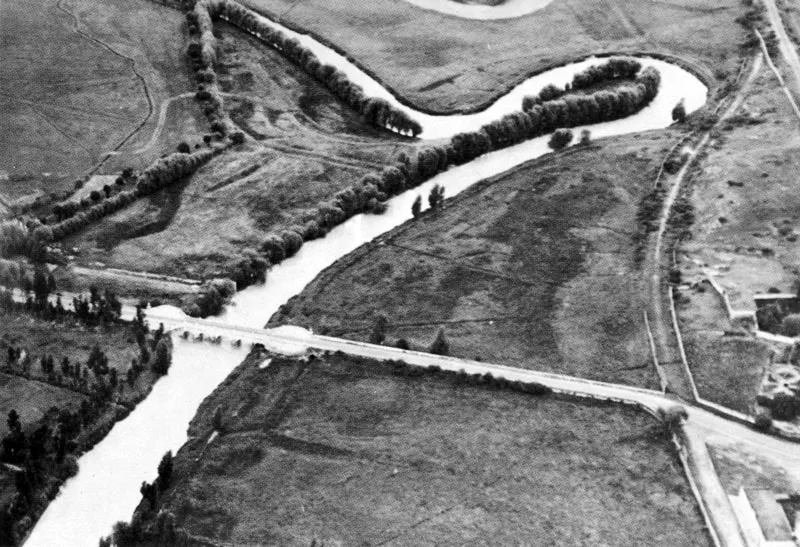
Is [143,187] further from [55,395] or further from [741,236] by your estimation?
[741,236]

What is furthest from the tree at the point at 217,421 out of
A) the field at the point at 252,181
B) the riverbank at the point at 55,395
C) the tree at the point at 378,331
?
the field at the point at 252,181

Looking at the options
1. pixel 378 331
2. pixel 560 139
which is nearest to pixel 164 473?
pixel 378 331

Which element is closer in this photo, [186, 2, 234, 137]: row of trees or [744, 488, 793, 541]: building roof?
[744, 488, 793, 541]: building roof

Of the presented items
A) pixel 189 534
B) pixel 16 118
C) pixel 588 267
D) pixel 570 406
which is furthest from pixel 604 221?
pixel 16 118

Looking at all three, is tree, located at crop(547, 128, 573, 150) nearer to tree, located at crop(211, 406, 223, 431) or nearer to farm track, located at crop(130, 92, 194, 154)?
farm track, located at crop(130, 92, 194, 154)

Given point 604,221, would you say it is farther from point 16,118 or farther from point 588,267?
point 16,118

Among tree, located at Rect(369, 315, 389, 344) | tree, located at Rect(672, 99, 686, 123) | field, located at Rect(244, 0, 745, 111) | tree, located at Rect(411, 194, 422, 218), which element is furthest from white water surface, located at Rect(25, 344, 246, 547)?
tree, located at Rect(672, 99, 686, 123)

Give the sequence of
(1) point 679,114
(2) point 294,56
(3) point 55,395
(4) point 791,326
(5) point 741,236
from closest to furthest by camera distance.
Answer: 1. (3) point 55,395
2. (4) point 791,326
3. (5) point 741,236
4. (1) point 679,114
5. (2) point 294,56
